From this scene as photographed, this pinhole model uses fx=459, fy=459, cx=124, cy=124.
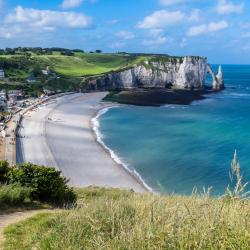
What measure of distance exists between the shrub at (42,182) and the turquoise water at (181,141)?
9.99 m

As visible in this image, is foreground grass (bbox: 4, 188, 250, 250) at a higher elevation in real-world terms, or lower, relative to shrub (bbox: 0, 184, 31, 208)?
higher

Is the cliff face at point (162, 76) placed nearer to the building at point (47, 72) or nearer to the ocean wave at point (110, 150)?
the building at point (47, 72)

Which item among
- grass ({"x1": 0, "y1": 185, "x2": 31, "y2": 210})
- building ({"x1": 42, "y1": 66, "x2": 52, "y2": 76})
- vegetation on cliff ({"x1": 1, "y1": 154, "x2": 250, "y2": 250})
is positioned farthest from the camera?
building ({"x1": 42, "y1": 66, "x2": 52, "y2": 76})

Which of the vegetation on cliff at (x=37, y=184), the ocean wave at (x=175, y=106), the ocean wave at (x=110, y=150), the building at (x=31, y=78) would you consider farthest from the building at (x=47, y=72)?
the vegetation on cliff at (x=37, y=184)

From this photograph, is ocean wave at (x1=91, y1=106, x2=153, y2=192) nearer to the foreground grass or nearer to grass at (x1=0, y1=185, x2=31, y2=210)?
grass at (x1=0, y1=185, x2=31, y2=210)

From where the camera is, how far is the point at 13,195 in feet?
42.0

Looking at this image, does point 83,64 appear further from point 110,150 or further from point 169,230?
point 169,230

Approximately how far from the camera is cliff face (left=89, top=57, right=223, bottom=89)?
12875 cm

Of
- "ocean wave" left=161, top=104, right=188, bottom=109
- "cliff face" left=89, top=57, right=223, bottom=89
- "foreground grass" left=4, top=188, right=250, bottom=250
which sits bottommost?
"ocean wave" left=161, top=104, right=188, bottom=109

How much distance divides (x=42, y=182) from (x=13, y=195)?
1.89 m

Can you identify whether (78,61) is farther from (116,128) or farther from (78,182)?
(78,182)

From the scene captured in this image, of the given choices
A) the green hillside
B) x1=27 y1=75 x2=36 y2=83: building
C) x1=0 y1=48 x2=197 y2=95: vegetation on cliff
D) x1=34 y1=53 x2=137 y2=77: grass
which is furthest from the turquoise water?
x1=34 y1=53 x2=137 y2=77: grass

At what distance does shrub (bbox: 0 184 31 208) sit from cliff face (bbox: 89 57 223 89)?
372 ft

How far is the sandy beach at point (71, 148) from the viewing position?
39.3 m
